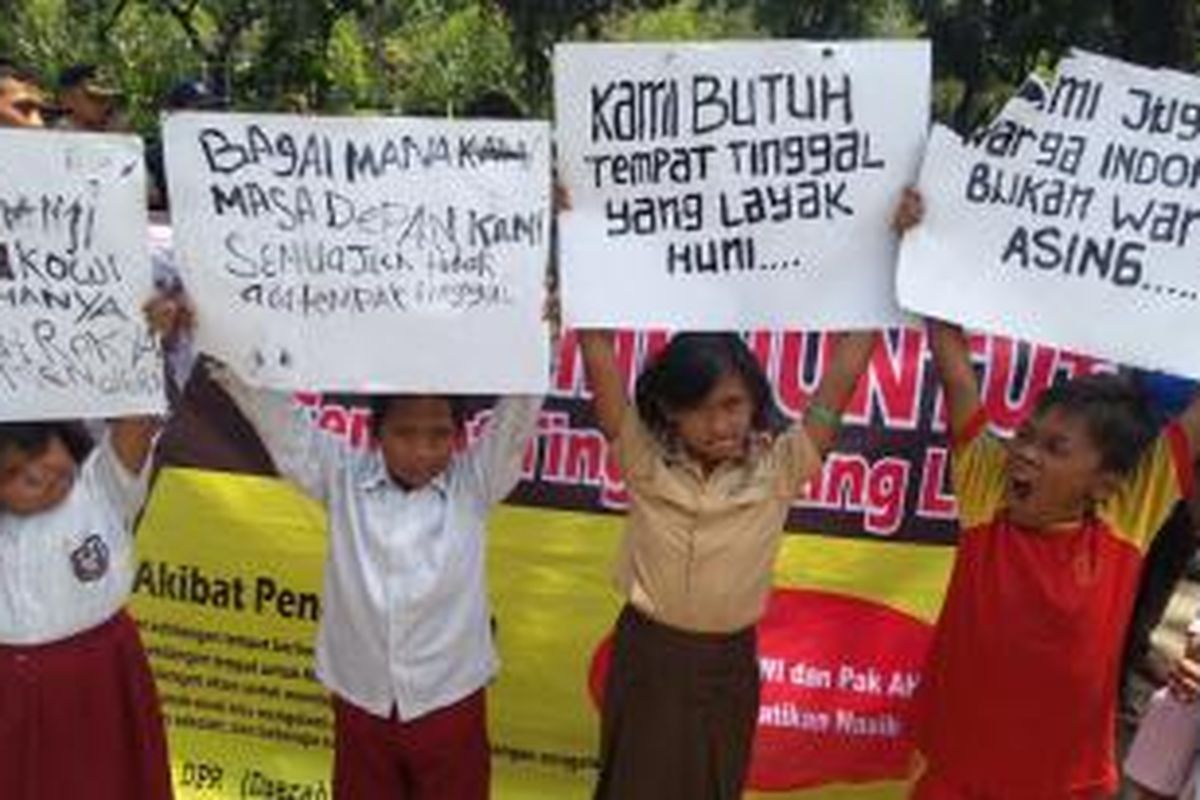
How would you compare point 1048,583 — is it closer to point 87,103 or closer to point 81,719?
point 81,719

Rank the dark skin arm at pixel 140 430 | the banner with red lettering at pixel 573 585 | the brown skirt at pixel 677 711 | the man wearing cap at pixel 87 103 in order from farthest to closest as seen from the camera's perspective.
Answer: the man wearing cap at pixel 87 103 < the banner with red lettering at pixel 573 585 < the brown skirt at pixel 677 711 < the dark skin arm at pixel 140 430

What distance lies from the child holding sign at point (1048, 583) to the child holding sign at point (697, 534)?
1.18ft

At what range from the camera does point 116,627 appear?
11.4 feet

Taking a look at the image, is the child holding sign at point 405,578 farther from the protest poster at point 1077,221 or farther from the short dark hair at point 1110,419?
the short dark hair at point 1110,419

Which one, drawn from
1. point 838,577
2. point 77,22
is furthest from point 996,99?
point 838,577

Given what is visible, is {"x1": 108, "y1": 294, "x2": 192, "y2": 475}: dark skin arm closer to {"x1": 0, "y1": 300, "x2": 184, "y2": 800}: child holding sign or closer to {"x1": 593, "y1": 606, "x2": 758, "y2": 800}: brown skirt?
{"x1": 0, "y1": 300, "x2": 184, "y2": 800}: child holding sign

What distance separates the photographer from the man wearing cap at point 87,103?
6715mm

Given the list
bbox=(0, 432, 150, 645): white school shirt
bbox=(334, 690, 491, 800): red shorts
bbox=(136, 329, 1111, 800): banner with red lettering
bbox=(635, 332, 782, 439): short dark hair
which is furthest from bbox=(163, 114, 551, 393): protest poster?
bbox=(136, 329, 1111, 800): banner with red lettering

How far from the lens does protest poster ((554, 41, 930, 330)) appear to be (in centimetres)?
322

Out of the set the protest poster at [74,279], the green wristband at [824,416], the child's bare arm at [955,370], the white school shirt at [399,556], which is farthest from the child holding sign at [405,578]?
the child's bare arm at [955,370]

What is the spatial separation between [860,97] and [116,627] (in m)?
1.76

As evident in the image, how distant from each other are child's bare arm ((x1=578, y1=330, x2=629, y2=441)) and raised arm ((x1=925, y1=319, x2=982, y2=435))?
2.02 feet

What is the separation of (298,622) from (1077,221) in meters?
2.14

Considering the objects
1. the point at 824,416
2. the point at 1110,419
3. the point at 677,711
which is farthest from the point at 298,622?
the point at 1110,419
